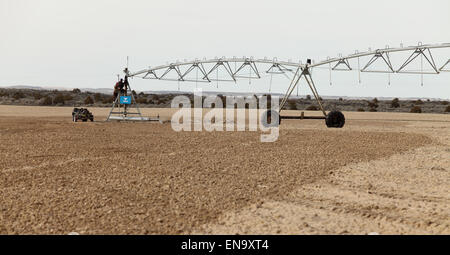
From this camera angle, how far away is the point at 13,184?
9.95 metres

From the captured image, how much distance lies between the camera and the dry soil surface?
23.4ft

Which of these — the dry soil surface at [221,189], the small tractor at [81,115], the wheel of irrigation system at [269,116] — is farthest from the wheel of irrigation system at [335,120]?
the small tractor at [81,115]

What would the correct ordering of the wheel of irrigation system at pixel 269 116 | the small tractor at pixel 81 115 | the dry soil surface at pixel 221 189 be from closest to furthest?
the dry soil surface at pixel 221 189, the wheel of irrigation system at pixel 269 116, the small tractor at pixel 81 115

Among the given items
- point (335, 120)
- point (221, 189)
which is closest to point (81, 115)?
point (335, 120)

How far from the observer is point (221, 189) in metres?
9.53

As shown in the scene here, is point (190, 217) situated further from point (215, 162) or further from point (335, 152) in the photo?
point (335, 152)

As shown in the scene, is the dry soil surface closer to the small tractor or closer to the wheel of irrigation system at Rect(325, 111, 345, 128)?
the wheel of irrigation system at Rect(325, 111, 345, 128)

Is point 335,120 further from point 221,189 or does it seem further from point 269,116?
point 221,189

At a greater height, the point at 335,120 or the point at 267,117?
the point at 267,117

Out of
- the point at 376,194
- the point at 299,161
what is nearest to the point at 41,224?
the point at 376,194

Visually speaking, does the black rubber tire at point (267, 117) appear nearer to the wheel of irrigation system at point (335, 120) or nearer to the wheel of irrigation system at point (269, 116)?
the wheel of irrigation system at point (269, 116)

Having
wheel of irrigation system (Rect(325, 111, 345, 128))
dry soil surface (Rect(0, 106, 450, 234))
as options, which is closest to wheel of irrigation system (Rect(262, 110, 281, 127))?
wheel of irrigation system (Rect(325, 111, 345, 128))

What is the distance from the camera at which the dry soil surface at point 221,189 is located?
7.12 meters
